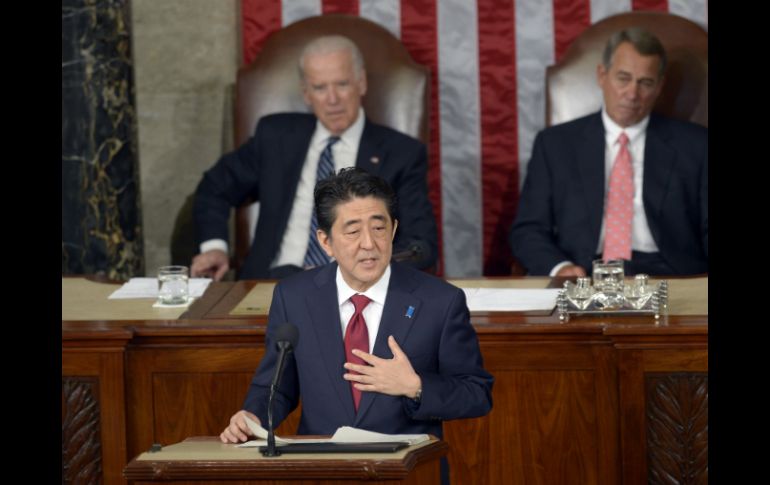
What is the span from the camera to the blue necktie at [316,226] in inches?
217

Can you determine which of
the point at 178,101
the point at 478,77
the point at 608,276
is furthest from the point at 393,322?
the point at 178,101

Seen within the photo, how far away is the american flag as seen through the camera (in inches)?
242

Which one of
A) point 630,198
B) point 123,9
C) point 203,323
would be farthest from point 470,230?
point 203,323

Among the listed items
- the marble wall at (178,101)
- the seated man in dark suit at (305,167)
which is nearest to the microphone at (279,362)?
the seated man in dark suit at (305,167)

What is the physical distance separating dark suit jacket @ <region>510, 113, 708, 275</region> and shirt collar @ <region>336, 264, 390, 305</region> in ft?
7.68

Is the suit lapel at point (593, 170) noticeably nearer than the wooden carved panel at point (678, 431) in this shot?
No

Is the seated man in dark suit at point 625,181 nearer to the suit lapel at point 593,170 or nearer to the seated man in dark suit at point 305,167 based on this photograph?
the suit lapel at point 593,170

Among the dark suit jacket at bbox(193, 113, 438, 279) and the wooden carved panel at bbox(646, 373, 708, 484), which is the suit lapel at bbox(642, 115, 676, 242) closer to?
the dark suit jacket at bbox(193, 113, 438, 279)

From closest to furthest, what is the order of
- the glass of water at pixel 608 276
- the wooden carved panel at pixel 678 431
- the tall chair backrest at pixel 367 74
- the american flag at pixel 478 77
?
the wooden carved panel at pixel 678 431 < the glass of water at pixel 608 276 < the tall chair backrest at pixel 367 74 < the american flag at pixel 478 77

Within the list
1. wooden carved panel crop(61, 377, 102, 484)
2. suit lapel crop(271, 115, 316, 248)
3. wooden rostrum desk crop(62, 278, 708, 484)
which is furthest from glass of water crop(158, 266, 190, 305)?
suit lapel crop(271, 115, 316, 248)

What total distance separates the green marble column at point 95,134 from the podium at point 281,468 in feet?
11.2

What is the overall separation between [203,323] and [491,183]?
261 centimetres

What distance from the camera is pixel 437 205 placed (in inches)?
250

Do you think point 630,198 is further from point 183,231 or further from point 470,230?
point 183,231
